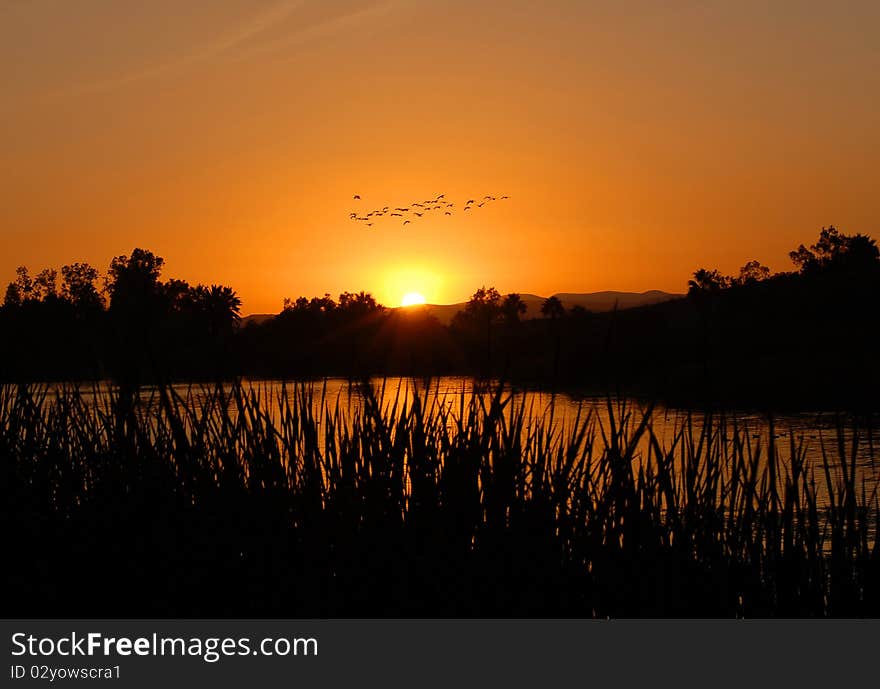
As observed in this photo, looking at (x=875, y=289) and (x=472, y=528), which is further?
(x=875, y=289)

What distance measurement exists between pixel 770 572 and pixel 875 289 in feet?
252

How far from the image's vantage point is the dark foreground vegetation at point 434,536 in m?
5.18

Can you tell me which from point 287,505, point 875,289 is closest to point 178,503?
point 287,505

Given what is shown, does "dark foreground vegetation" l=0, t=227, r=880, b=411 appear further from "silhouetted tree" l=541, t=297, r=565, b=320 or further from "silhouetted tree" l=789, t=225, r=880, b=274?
"silhouetted tree" l=789, t=225, r=880, b=274

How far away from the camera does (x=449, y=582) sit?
5.17 meters

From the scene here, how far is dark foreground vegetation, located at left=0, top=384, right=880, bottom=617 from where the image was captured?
5.18 metres

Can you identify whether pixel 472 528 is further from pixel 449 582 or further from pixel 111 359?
pixel 111 359

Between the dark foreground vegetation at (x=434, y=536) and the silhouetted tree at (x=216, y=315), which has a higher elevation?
the silhouetted tree at (x=216, y=315)

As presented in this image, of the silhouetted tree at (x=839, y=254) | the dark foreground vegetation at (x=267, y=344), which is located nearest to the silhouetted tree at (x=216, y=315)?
the dark foreground vegetation at (x=267, y=344)

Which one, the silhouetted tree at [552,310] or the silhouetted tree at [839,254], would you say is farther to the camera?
the silhouetted tree at [839,254]

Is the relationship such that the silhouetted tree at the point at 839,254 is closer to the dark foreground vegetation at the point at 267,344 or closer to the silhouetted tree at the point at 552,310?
the silhouetted tree at the point at 552,310

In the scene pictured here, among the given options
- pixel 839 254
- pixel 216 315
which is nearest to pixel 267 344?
pixel 216 315

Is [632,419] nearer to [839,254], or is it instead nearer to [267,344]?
[267,344]

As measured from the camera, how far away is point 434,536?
5215mm
